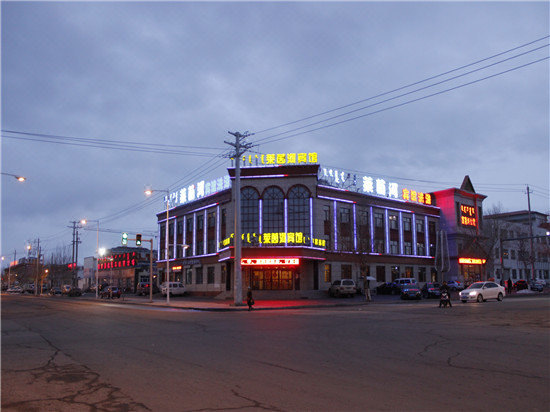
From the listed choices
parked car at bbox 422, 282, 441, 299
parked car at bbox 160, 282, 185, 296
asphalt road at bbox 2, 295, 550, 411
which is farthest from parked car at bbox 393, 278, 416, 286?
asphalt road at bbox 2, 295, 550, 411

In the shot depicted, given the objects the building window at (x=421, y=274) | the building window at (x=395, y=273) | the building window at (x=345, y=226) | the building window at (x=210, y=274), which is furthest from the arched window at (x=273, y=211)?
the building window at (x=421, y=274)

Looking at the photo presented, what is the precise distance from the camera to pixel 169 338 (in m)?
14.6

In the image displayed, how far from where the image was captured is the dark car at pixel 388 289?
51434mm

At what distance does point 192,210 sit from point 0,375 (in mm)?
51989

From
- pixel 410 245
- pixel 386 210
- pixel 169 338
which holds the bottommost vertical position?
pixel 169 338

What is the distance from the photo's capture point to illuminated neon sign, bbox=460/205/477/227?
66.7m

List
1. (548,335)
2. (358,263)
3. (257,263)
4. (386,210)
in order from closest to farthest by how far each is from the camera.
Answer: (548,335) → (257,263) → (358,263) → (386,210)

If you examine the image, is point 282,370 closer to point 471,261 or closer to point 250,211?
point 250,211

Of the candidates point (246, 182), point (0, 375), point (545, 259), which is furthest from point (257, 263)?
point (545, 259)

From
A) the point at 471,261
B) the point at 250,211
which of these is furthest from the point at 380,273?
the point at 250,211

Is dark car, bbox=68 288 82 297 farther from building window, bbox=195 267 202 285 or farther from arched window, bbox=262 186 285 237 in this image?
arched window, bbox=262 186 285 237

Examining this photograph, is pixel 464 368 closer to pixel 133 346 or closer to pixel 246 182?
pixel 133 346

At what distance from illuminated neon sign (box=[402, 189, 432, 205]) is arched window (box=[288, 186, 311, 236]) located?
18.3 m

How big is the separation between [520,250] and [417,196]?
24949mm
